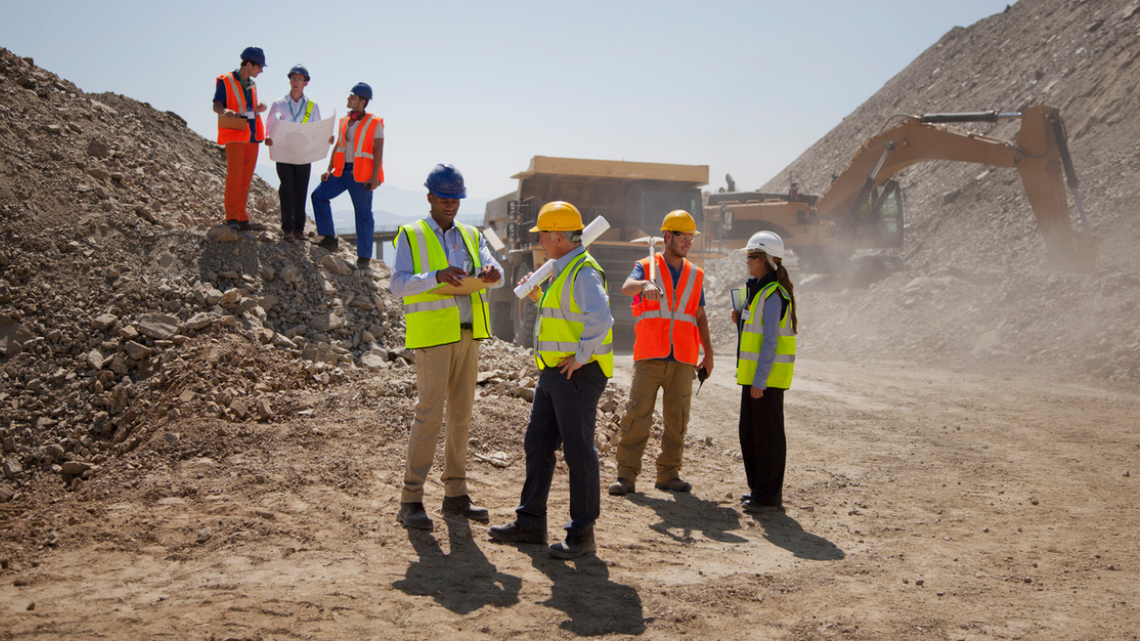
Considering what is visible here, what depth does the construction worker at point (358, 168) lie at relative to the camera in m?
8.06

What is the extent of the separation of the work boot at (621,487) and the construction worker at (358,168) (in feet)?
13.6

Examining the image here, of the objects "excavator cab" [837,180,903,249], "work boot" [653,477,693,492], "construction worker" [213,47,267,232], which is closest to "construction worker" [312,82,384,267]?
"construction worker" [213,47,267,232]

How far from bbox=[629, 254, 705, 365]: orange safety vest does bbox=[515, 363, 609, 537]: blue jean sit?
140 centimetres

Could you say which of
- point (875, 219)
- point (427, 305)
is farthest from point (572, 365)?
point (875, 219)

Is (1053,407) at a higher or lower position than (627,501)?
higher

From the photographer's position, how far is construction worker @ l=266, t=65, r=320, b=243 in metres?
8.15

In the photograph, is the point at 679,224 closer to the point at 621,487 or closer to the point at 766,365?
the point at 766,365

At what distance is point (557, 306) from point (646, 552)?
58.6 inches

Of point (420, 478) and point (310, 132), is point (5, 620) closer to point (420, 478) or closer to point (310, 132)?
point (420, 478)

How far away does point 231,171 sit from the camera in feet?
26.1

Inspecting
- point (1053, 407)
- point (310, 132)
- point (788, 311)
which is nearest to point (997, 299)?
point (1053, 407)

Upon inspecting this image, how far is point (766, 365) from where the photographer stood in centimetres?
524

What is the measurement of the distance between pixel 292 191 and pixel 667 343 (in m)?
4.79

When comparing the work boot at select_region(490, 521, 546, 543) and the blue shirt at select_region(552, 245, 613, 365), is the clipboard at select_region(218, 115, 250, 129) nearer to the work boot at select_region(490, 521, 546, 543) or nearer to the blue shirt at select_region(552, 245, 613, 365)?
the blue shirt at select_region(552, 245, 613, 365)
